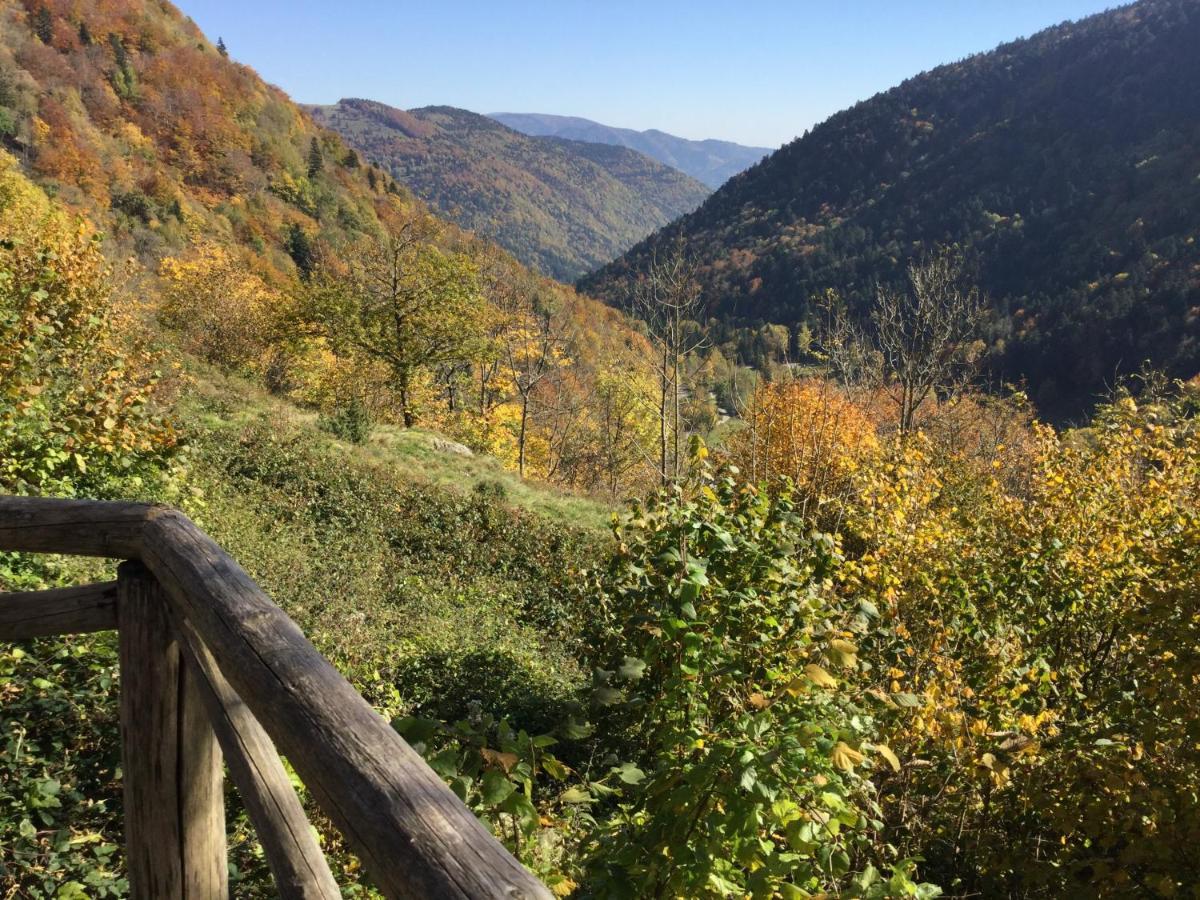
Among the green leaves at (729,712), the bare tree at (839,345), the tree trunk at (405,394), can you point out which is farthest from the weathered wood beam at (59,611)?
the tree trunk at (405,394)

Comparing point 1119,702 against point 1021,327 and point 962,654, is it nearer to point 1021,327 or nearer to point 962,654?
point 962,654

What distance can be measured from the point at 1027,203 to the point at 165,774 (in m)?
147

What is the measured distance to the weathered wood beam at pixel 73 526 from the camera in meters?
1.68

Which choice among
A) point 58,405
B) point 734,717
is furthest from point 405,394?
point 734,717

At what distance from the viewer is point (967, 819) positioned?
540cm

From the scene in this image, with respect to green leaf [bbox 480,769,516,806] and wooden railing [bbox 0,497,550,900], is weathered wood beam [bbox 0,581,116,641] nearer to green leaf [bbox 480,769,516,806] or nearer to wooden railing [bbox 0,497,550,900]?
wooden railing [bbox 0,497,550,900]

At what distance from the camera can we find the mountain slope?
84.2 meters

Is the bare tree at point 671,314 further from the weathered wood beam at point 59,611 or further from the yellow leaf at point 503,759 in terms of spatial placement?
the weathered wood beam at point 59,611

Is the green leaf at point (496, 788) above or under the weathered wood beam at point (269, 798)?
under

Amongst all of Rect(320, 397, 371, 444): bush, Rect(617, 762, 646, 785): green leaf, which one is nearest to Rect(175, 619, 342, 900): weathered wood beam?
Rect(617, 762, 646, 785): green leaf

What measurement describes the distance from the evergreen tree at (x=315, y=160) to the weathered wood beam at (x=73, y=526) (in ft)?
293

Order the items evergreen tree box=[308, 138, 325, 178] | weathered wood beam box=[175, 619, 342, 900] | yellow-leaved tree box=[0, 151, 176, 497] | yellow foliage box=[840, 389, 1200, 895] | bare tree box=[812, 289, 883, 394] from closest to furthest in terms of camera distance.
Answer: weathered wood beam box=[175, 619, 342, 900] < yellow foliage box=[840, 389, 1200, 895] < yellow-leaved tree box=[0, 151, 176, 497] < bare tree box=[812, 289, 883, 394] < evergreen tree box=[308, 138, 325, 178]

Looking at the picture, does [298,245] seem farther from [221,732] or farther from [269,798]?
[269,798]

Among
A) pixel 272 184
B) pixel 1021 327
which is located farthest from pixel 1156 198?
pixel 272 184
